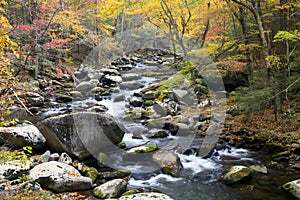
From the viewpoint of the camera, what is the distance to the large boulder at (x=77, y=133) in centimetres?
793

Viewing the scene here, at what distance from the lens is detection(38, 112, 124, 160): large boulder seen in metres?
7.93

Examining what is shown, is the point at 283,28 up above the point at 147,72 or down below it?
above

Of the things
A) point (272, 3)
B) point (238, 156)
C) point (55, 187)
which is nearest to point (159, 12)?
point (272, 3)

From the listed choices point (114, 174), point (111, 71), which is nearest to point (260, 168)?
point (114, 174)

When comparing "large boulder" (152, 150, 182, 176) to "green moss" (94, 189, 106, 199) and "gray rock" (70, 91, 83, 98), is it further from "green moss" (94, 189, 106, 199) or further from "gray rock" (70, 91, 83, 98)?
"gray rock" (70, 91, 83, 98)

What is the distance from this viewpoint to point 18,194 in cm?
497

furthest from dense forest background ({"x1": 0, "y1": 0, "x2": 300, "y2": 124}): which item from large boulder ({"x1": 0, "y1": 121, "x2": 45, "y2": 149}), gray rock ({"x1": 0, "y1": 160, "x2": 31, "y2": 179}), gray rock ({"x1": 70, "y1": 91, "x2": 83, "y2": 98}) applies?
large boulder ({"x1": 0, "y1": 121, "x2": 45, "y2": 149})

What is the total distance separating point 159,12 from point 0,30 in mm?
14457

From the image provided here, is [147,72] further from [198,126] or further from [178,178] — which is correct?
[178,178]

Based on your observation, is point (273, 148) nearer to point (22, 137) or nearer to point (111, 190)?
point (111, 190)

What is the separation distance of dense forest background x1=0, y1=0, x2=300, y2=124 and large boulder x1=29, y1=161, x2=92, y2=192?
6.45ft

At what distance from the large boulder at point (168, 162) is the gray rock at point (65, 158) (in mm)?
2566

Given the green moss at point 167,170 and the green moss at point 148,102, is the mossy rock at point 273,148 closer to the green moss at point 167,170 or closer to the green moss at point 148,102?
the green moss at point 167,170

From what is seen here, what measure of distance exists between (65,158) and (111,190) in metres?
2.21
